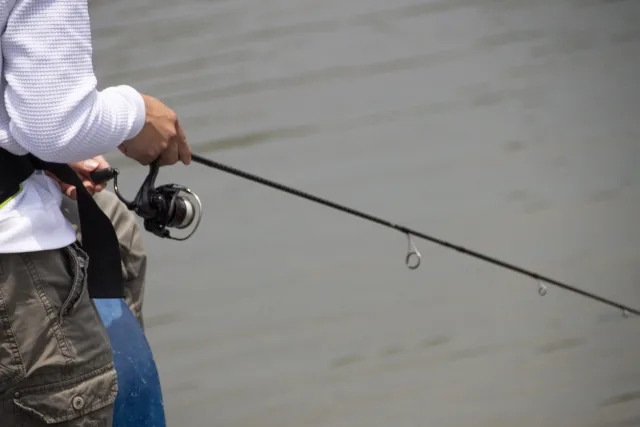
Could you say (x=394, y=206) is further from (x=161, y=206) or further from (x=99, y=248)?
(x=99, y=248)

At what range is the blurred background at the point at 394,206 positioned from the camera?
14.1 ft

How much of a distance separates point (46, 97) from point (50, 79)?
0.08 ft

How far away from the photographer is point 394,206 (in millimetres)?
4445

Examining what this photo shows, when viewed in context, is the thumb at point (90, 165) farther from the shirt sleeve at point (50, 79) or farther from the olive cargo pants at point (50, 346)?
the shirt sleeve at point (50, 79)

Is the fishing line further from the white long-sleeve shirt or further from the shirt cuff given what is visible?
the white long-sleeve shirt

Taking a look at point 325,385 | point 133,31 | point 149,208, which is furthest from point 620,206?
point 149,208

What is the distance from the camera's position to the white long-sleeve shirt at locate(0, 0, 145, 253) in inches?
63.1

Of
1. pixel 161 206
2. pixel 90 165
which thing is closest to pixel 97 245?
pixel 161 206

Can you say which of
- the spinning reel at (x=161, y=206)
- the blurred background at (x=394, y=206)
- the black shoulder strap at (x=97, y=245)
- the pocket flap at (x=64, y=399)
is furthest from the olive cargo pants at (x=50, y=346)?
the blurred background at (x=394, y=206)

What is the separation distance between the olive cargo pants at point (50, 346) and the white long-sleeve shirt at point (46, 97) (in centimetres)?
6

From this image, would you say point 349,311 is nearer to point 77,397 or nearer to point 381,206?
point 381,206

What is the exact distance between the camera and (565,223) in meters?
4.56

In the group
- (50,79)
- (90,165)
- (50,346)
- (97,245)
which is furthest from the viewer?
(90,165)

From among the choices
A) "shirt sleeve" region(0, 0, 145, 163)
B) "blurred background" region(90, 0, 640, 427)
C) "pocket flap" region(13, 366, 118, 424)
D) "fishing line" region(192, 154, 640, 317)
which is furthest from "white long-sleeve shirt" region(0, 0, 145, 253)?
"blurred background" region(90, 0, 640, 427)
